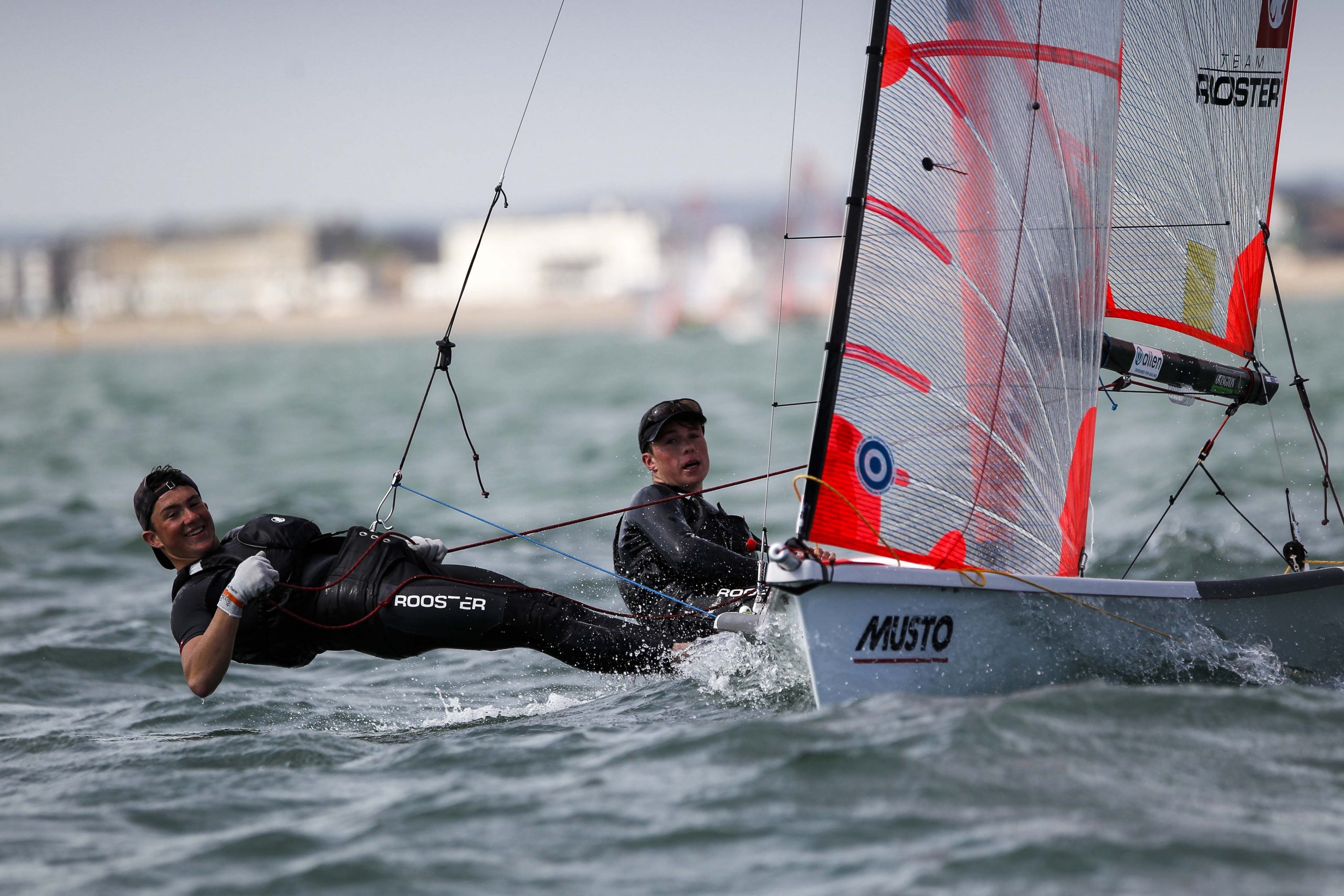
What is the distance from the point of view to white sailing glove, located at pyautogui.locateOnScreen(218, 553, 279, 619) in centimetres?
371

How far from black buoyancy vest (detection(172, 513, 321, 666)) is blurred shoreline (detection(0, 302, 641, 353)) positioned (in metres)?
77.8

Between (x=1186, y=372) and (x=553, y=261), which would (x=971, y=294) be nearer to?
(x=1186, y=372)

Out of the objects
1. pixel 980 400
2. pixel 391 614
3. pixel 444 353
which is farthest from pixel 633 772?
pixel 444 353

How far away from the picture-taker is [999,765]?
300cm

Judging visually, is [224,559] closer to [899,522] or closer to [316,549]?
[316,549]

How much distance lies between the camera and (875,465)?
342 centimetres

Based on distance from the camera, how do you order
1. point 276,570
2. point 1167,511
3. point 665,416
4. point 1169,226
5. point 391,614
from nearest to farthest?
point 276,570
point 391,614
point 665,416
point 1169,226
point 1167,511

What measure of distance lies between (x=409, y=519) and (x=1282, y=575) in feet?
22.2

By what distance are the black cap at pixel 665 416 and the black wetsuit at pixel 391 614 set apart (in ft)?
1.90

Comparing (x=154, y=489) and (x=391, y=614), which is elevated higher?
(x=154, y=489)

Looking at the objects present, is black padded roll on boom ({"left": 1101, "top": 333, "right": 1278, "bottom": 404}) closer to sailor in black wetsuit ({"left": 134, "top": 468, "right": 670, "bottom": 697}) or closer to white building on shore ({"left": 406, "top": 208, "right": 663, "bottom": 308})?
sailor in black wetsuit ({"left": 134, "top": 468, "right": 670, "bottom": 697})

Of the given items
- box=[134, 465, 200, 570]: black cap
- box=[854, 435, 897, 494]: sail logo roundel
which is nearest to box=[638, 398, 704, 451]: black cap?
box=[854, 435, 897, 494]: sail logo roundel

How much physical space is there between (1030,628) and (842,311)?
989mm

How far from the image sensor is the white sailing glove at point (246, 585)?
12.2 feet
